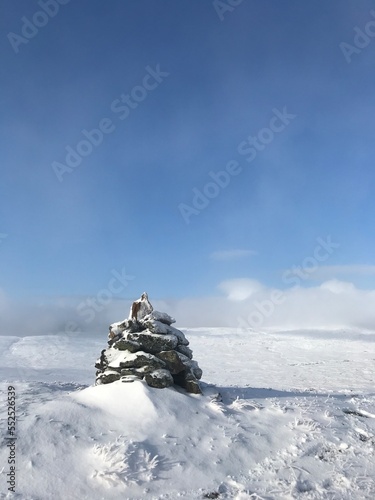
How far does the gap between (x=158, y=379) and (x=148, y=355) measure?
1242 millimetres

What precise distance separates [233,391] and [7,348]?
4422 cm

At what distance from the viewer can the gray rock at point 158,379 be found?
1577 centimetres

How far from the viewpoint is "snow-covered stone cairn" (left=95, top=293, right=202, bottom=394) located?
642 inches

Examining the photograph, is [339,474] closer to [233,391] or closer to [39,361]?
[233,391]

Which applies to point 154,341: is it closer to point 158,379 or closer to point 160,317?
point 160,317

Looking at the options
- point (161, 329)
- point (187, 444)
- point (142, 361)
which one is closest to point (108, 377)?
point (142, 361)

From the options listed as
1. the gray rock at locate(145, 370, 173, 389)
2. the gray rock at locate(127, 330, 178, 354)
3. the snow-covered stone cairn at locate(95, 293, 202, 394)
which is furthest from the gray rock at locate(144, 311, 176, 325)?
the gray rock at locate(145, 370, 173, 389)

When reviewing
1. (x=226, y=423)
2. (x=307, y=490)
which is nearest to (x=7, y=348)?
(x=226, y=423)

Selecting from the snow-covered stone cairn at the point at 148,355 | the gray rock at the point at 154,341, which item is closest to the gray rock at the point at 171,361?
the snow-covered stone cairn at the point at 148,355

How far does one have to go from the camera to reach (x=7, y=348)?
2069 inches

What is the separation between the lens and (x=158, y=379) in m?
15.8

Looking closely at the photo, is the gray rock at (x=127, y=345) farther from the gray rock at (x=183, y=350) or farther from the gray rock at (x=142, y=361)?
the gray rock at (x=183, y=350)

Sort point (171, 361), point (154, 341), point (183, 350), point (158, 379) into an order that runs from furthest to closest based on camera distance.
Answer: point (183, 350), point (154, 341), point (171, 361), point (158, 379)

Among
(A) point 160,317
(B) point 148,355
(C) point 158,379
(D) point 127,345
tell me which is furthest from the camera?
(A) point 160,317
